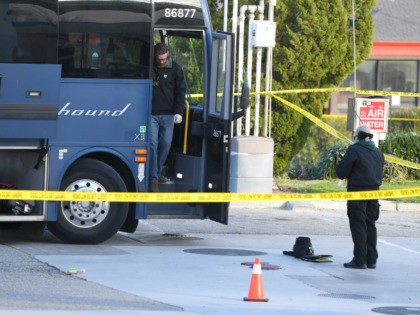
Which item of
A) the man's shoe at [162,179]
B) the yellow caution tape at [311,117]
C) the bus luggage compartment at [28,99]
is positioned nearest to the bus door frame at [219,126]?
the man's shoe at [162,179]

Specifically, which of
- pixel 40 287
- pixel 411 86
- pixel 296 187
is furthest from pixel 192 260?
pixel 411 86

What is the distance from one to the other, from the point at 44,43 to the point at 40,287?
3745 mm

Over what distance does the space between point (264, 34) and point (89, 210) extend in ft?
23.8

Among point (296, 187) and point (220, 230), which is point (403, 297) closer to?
point (220, 230)

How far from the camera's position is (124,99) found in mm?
14602

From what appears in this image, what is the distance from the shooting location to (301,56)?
23719 millimetres

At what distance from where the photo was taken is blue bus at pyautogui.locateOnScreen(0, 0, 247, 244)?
14055 mm

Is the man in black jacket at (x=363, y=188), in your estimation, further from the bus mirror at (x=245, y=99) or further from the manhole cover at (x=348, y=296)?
the manhole cover at (x=348, y=296)

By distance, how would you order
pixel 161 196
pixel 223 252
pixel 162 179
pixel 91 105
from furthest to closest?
pixel 162 179
pixel 223 252
pixel 91 105
pixel 161 196

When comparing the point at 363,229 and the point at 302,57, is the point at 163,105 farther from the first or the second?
the point at 302,57

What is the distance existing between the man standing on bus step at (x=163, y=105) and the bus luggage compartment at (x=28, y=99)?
1.39 metres

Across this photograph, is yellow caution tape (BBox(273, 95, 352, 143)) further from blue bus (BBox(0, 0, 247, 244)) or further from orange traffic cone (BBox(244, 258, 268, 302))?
orange traffic cone (BBox(244, 258, 268, 302))

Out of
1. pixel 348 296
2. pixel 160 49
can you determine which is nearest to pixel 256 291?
pixel 348 296

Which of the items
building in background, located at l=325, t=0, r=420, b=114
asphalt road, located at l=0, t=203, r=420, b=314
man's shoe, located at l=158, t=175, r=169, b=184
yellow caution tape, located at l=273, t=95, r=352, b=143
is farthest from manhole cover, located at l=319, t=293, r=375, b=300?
building in background, located at l=325, t=0, r=420, b=114
